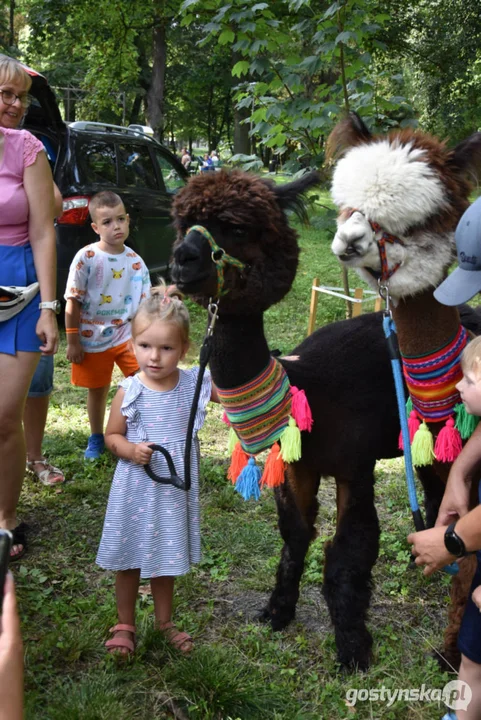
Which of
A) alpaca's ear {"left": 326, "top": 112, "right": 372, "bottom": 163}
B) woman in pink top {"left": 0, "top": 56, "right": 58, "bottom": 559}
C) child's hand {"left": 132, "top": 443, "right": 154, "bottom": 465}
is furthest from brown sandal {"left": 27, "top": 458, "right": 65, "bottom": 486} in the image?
alpaca's ear {"left": 326, "top": 112, "right": 372, "bottom": 163}

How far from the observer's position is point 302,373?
2.49m

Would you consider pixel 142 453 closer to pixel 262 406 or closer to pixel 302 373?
pixel 262 406

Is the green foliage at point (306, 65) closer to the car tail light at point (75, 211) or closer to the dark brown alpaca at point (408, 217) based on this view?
the car tail light at point (75, 211)

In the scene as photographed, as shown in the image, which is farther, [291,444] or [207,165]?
[207,165]

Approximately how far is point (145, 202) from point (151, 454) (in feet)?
18.7

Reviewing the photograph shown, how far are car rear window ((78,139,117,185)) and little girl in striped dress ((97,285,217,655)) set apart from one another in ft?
15.3

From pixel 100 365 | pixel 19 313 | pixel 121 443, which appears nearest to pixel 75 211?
pixel 100 365

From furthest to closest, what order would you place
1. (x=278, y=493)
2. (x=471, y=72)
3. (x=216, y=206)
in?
1. (x=471, y=72)
2. (x=278, y=493)
3. (x=216, y=206)

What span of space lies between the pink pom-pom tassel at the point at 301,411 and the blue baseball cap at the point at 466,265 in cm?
66

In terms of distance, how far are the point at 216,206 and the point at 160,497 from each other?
1.05 metres

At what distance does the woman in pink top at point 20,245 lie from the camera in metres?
2.70

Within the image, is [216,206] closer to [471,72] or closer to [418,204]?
[418,204]

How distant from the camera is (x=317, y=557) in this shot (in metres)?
3.36

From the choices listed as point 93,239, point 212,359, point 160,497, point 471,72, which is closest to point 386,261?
point 212,359
